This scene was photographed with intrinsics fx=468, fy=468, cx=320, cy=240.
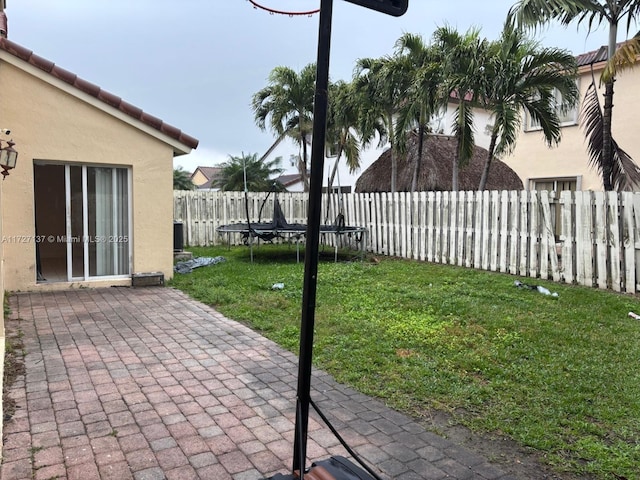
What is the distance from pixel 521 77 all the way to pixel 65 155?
9.13m

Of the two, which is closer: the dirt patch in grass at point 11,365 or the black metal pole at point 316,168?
the black metal pole at point 316,168

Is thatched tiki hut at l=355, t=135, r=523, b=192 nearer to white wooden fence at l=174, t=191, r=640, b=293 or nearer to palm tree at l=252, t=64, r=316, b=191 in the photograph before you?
palm tree at l=252, t=64, r=316, b=191

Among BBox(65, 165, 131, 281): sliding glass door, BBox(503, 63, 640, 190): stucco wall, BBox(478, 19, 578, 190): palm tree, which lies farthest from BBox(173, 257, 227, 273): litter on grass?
BBox(503, 63, 640, 190): stucco wall

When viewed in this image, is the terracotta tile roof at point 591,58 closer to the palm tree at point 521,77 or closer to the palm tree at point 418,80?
the palm tree at point 521,77

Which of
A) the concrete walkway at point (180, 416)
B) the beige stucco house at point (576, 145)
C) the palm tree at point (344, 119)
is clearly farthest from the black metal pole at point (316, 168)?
the beige stucco house at point (576, 145)

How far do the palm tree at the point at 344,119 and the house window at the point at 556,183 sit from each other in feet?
21.1

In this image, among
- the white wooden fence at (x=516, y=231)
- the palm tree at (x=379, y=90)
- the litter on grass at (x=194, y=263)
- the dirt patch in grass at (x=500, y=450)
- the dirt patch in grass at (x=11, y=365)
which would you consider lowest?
the dirt patch in grass at (x=500, y=450)

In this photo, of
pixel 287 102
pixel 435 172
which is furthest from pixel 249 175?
pixel 435 172

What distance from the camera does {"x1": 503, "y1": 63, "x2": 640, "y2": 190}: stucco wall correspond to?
13.6 m

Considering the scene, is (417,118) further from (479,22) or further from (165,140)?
(165,140)

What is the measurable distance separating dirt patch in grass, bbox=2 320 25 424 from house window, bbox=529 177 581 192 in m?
14.6

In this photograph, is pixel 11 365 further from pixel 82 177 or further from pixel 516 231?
pixel 516 231

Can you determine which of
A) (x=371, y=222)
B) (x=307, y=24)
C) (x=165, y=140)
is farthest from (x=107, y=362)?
(x=371, y=222)

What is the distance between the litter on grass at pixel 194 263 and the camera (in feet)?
33.9
